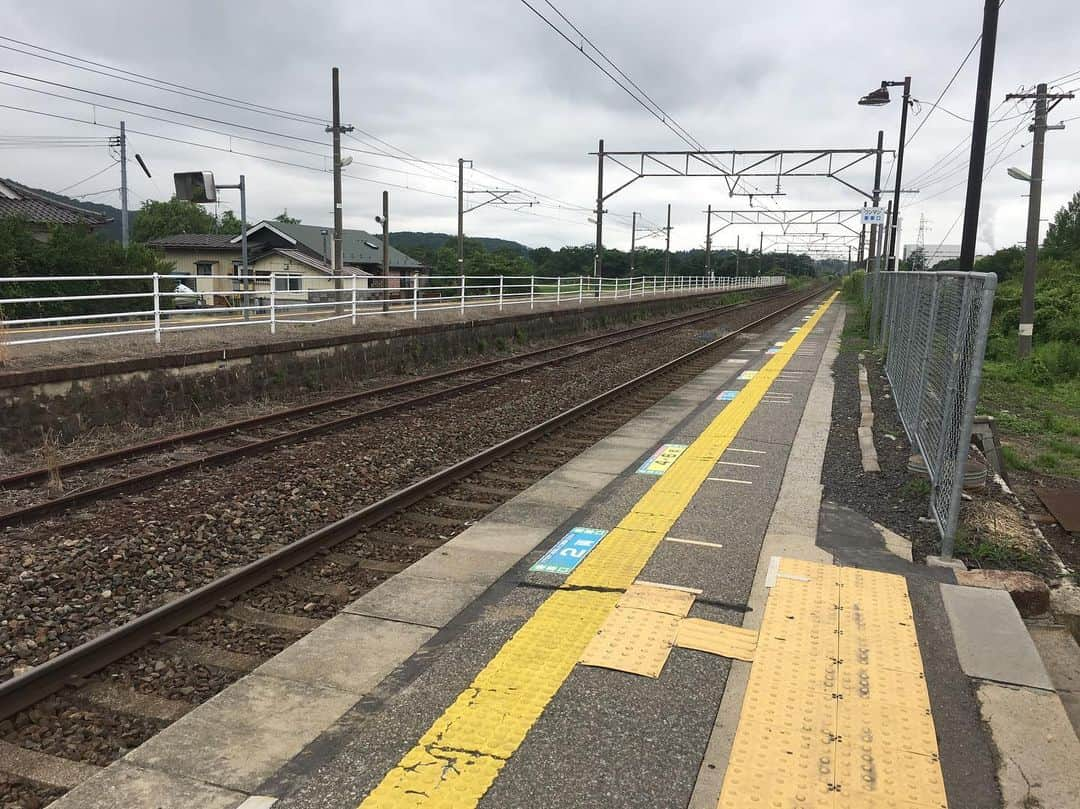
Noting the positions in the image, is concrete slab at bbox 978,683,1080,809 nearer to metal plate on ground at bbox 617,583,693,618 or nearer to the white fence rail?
metal plate on ground at bbox 617,583,693,618

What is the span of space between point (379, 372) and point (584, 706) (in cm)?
1208

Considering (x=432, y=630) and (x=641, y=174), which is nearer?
(x=432, y=630)

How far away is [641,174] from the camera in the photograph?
28.4m

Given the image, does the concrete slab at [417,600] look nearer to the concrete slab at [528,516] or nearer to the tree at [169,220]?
the concrete slab at [528,516]

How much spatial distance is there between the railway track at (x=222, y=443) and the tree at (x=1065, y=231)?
62.5 metres

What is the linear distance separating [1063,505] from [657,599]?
528cm

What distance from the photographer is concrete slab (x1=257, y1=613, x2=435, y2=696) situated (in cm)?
368

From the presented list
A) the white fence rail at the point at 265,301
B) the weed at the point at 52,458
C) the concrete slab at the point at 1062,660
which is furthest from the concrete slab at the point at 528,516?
the white fence rail at the point at 265,301

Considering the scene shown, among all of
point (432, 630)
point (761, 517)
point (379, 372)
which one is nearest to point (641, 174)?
point (379, 372)

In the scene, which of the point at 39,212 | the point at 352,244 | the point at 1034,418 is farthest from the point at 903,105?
the point at 352,244

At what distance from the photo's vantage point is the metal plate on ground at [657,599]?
4.34 meters

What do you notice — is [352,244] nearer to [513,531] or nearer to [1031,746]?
[513,531]

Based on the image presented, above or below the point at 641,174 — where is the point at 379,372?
below

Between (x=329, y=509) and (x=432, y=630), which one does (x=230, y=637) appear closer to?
(x=432, y=630)
